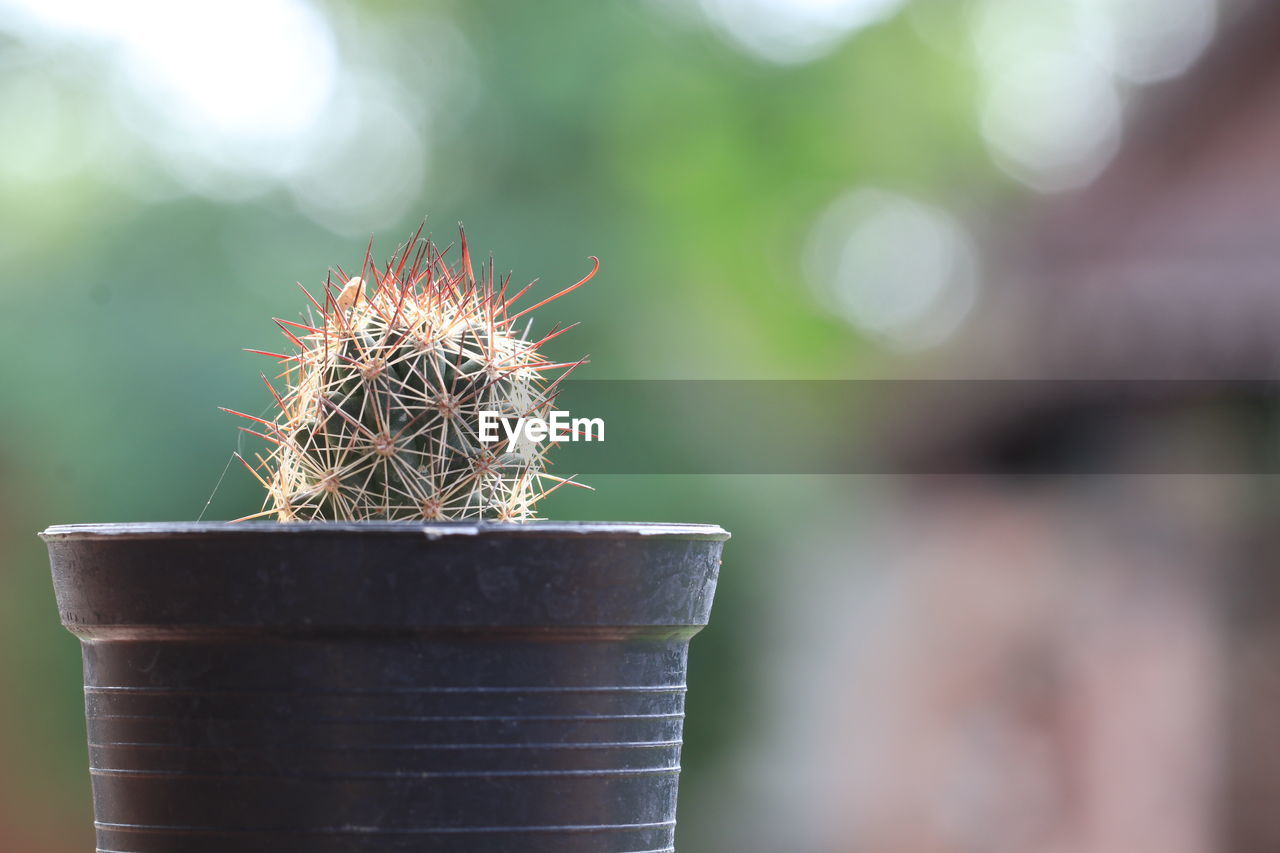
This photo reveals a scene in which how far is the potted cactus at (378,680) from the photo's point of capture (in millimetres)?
1039

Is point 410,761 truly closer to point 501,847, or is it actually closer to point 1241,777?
point 501,847

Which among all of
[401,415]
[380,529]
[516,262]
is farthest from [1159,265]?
[380,529]

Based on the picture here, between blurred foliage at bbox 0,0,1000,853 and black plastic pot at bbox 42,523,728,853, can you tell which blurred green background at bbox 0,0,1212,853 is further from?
black plastic pot at bbox 42,523,728,853

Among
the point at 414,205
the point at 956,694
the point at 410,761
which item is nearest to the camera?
the point at 410,761

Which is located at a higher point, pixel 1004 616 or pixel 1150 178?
pixel 1150 178

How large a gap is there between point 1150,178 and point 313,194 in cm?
274

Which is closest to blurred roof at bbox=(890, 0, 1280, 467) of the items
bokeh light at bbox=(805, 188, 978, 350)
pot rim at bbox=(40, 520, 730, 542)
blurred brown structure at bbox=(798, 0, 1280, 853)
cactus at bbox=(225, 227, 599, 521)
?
blurred brown structure at bbox=(798, 0, 1280, 853)

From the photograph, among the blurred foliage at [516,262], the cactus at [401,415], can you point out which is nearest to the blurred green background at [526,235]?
the blurred foliage at [516,262]

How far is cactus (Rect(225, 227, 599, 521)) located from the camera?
1.24m

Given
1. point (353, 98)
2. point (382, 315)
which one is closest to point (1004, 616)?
point (353, 98)

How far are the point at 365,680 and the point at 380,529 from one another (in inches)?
4.6

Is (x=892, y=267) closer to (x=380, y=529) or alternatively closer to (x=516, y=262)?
(x=516, y=262)

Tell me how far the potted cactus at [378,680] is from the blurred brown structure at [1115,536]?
2.70m

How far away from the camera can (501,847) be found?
1057 millimetres
